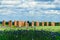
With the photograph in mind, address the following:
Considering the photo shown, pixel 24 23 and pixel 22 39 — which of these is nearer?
pixel 22 39

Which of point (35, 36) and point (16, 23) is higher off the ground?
point (35, 36)

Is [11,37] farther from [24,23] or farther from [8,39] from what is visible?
[24,23]

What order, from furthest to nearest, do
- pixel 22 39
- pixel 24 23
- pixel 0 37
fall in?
1. pixel 24 23
2. pixel 0 37
3. pixel 22 39

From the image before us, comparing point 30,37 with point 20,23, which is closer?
point 30,37

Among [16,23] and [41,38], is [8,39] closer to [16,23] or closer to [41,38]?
[41,38]

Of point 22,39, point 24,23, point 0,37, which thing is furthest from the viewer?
point 24,23

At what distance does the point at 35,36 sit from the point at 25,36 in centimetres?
72

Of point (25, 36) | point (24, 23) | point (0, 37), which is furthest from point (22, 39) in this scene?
point (24, 23)

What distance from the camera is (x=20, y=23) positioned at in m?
37.1

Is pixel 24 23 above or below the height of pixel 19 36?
below

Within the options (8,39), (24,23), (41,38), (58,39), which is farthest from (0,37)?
(24,23)

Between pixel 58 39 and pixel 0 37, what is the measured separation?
3.81m

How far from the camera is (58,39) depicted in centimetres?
1473

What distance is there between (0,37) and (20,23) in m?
21.8
